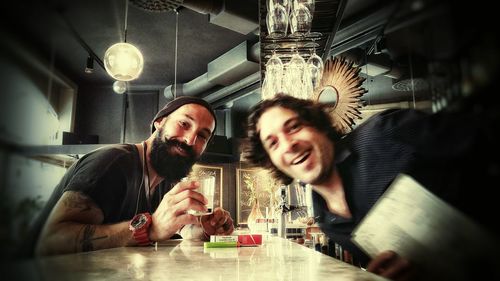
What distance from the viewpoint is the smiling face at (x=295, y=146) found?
1.60m

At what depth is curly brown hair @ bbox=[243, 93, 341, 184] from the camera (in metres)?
1.66

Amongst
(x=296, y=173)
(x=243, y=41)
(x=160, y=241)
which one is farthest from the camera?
(x=243, y=41)

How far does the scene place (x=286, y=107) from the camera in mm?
1788

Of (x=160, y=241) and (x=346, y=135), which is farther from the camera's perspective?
(x=160, y=241)

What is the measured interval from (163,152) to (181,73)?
2.28ft

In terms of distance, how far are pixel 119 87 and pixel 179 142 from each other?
1.68 feet

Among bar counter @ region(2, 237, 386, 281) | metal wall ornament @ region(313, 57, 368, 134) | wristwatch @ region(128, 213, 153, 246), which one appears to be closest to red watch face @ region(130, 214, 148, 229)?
wristwatch @ region(128, 213, 153, 246)

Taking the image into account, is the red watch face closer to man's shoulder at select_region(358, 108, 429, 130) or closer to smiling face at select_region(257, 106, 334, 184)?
smiling face at select_region(257, 106, 334, 184)

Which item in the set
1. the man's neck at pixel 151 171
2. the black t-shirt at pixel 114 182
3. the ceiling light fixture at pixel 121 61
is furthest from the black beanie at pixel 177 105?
the ceiling light fixture at pixel 121 61

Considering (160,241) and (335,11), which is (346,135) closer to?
(335,11)

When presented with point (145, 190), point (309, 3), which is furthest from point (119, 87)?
point (309, 3)

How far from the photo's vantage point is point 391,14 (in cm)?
100

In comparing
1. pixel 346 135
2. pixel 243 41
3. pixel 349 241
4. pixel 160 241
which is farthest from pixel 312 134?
pixel 243 41

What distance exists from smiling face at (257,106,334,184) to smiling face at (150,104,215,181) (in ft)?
1.71
